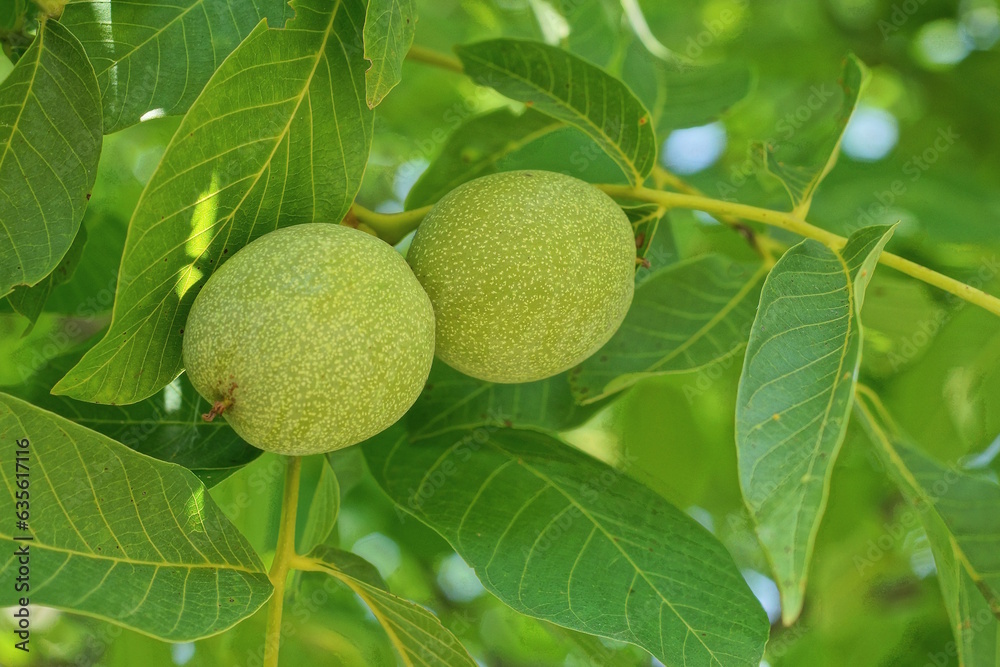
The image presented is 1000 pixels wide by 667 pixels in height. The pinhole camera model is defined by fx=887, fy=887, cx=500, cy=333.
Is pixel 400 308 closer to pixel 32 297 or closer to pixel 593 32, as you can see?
pixel 32 297

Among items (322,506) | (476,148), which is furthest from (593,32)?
(322,506)

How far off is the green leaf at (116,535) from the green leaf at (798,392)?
632 millimetres

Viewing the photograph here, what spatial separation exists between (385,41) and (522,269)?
1.11 feet

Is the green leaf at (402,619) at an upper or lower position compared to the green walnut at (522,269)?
lower

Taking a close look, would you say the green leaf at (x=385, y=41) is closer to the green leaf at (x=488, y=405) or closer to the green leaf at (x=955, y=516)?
the green leaf at (x=488, y=405)

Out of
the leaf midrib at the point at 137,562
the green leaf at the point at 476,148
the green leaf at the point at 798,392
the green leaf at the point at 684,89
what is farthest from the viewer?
the green leaf at the point at 684,89

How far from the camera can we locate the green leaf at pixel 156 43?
1168 mm

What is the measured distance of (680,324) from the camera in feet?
5.01

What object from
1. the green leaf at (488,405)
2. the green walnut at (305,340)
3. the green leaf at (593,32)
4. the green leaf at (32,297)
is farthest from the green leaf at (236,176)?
the green leaf at (593,32)

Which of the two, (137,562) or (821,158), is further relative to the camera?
(821,158)

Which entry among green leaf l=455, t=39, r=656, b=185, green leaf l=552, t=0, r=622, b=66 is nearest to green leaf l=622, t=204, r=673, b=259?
green leaf l=455, t=39, r=656, b=185

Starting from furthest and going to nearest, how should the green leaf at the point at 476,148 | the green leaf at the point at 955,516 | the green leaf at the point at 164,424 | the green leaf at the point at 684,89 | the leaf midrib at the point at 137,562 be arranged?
the green leaf at the point at 684,89 → the green leaf at the point at 476,148 → the green leaf at the point at 955,516 → the green leaf at the point at 164,424 → the leaf midrib at the point at 137,562

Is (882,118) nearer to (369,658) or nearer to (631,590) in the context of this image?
(631,590)

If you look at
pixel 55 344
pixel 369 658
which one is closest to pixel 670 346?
pixel 369 658
